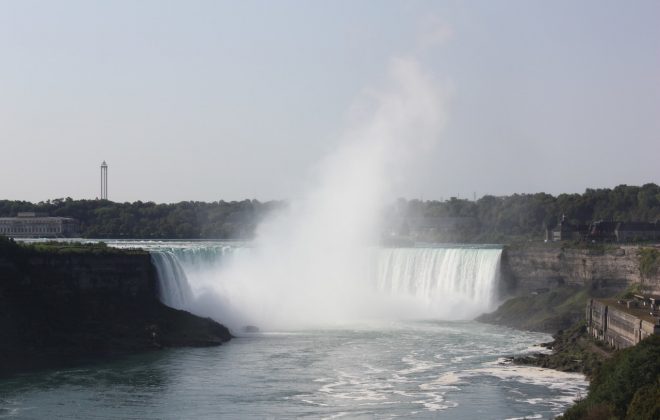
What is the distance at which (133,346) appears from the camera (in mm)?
50656

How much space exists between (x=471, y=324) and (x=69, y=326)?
21215mm

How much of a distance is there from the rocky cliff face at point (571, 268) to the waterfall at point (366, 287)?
3.56 ft

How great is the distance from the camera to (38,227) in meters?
105

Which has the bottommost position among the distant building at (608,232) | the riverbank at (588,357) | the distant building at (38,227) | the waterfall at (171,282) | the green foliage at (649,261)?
the riverbank at (588,357)

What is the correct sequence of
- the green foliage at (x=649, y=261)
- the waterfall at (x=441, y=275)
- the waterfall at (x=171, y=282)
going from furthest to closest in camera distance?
the waterfall at (x=441, y=275)
the waterfall at (x=171, y=282)
the green foliage at (x=649, y=261)

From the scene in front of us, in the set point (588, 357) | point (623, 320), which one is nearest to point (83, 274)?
point (588, 357)

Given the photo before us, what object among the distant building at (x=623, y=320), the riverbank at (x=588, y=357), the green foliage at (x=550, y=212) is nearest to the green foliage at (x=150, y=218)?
the green foliage at (x=550, y=212)

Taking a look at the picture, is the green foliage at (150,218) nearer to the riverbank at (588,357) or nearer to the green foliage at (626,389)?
the riverbank at (588,357)

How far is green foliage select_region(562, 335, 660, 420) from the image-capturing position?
93.4 feet

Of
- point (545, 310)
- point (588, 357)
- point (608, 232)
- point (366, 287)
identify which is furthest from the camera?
point (608, 232)

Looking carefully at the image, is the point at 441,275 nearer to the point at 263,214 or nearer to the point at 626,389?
the point at 626,389

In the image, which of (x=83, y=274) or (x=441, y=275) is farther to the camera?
(x=441, y=275)

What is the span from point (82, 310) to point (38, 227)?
177 ft

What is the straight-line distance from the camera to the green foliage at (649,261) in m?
55.6
